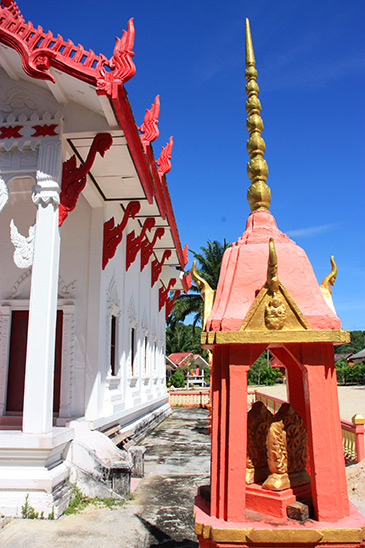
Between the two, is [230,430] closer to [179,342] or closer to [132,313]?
[132,313]

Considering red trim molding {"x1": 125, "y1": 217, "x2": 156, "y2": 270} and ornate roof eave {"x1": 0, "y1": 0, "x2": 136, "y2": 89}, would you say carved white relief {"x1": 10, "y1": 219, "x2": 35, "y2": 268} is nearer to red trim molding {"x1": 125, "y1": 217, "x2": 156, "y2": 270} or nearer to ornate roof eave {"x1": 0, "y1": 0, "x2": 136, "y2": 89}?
ornate roof eave {"x1": 0, "y1": 0, "x2": 136, "y2": 89}

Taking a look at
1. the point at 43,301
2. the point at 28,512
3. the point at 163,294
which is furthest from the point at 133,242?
the point at 163,294

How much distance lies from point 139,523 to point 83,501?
1.06 metres

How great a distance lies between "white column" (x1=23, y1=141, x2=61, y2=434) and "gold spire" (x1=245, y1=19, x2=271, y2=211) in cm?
323

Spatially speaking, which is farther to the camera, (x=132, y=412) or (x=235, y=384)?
(x=132, y=412)

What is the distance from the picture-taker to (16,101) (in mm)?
6180

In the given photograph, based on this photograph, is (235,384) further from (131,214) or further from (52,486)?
(131,214)

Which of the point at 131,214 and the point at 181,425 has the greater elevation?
the point at 131,214

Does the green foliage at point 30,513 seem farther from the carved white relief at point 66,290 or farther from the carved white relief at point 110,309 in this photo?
the carved white relief at point 66,290

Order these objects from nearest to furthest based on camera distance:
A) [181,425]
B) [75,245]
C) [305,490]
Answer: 1. [305,490]
2. [75,245]
3. [181,425]

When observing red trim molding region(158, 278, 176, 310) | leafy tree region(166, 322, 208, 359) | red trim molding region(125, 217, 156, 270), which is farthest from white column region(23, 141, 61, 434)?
leafy tree region(166, 322, 208, 359)

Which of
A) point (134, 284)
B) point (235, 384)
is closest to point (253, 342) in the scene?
point (235, 384)

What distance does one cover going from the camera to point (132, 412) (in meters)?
9.74

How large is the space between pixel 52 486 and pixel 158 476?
241 cm
